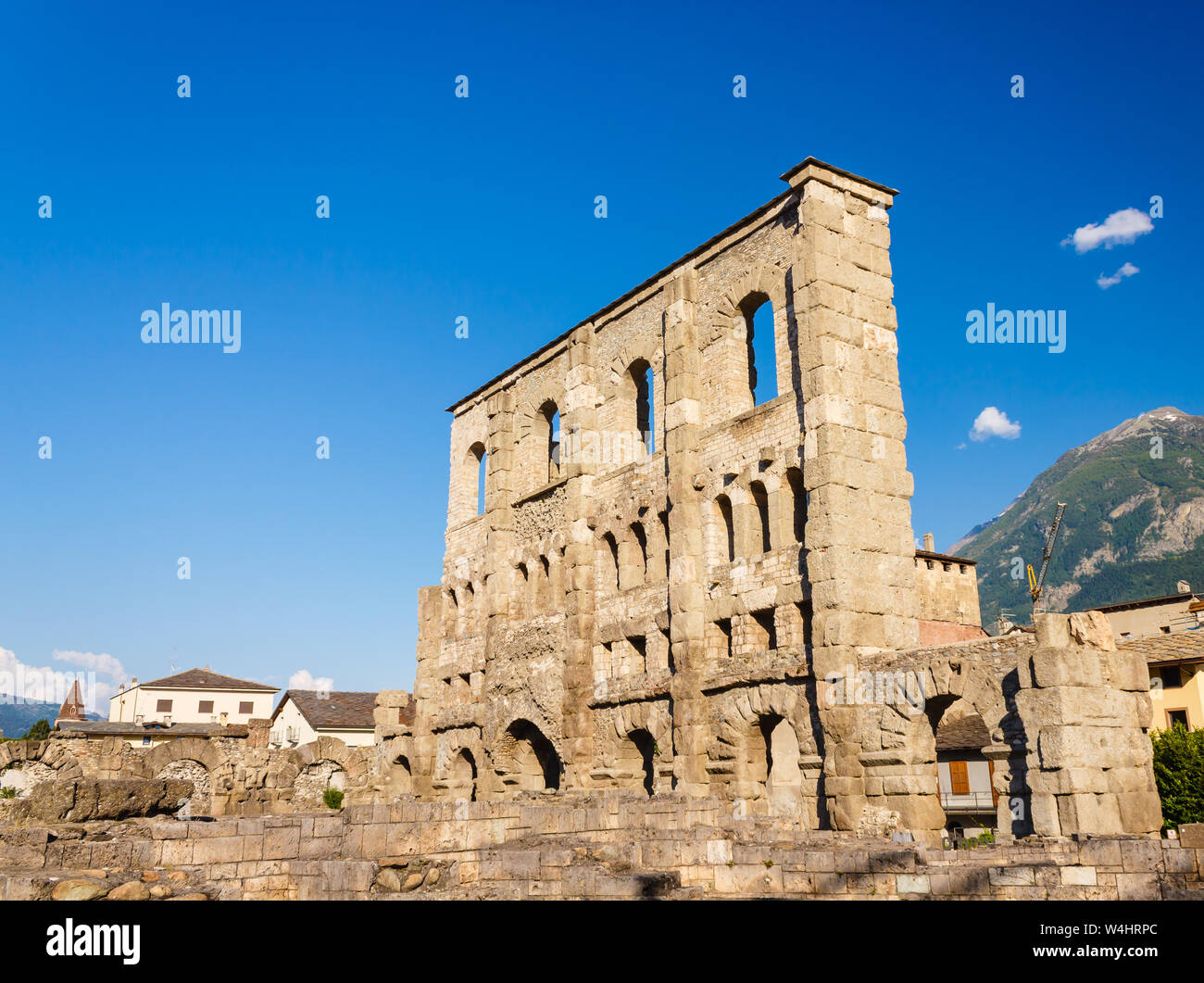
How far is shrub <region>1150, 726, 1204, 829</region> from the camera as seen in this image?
82.6 ft

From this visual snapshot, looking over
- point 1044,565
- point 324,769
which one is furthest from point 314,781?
point 1044,565

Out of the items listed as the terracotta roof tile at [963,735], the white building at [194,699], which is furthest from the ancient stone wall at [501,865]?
the white building at [194,699]

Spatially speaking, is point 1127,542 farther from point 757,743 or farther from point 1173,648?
point 757,743

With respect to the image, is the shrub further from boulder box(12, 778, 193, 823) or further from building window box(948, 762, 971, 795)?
boulder box(12, 778, 193, 823)

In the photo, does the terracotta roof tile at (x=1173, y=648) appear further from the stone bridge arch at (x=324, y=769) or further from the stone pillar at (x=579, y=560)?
the stone bridge arch at (x=324, y=769)

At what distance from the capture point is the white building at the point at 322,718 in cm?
5834

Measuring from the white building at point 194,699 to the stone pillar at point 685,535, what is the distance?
179 feet

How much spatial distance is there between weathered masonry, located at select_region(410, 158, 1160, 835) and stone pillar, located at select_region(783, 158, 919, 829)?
0.05 m

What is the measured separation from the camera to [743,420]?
21.0 meters

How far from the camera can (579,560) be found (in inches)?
993

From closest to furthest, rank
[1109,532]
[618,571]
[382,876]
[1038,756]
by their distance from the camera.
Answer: [382,876]
[1038,756]
[618,571]
[1109,532]
